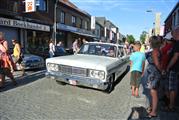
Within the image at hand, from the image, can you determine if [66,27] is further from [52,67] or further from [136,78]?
[136,78]

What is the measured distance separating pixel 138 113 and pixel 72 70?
2.64m

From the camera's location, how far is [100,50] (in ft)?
31.6

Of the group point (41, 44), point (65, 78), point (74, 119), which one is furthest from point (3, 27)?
point (74, 119)

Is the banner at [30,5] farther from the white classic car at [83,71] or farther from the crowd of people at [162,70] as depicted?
the crowd of people at [162,70]

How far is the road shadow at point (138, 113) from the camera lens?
A: 5.76 m

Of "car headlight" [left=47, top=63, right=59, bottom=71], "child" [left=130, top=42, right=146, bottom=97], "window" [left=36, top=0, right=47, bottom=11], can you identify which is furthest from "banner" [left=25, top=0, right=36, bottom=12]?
"child" [left=130, top=42, right=146, bottom=97]

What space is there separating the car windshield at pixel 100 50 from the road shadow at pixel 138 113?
11.1ft

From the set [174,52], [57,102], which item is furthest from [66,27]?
[174,52]

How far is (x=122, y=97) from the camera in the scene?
7883 millimetres

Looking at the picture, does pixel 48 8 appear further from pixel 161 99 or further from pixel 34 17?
pixel 161 99

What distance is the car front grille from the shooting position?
7.72m

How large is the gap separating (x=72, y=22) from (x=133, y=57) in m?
25.6

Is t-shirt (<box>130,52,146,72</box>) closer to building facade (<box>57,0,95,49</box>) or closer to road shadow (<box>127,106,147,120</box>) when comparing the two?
road shadow (<box>127,106,147,120</box>)

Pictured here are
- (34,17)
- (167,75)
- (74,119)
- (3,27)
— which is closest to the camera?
(74,119)
